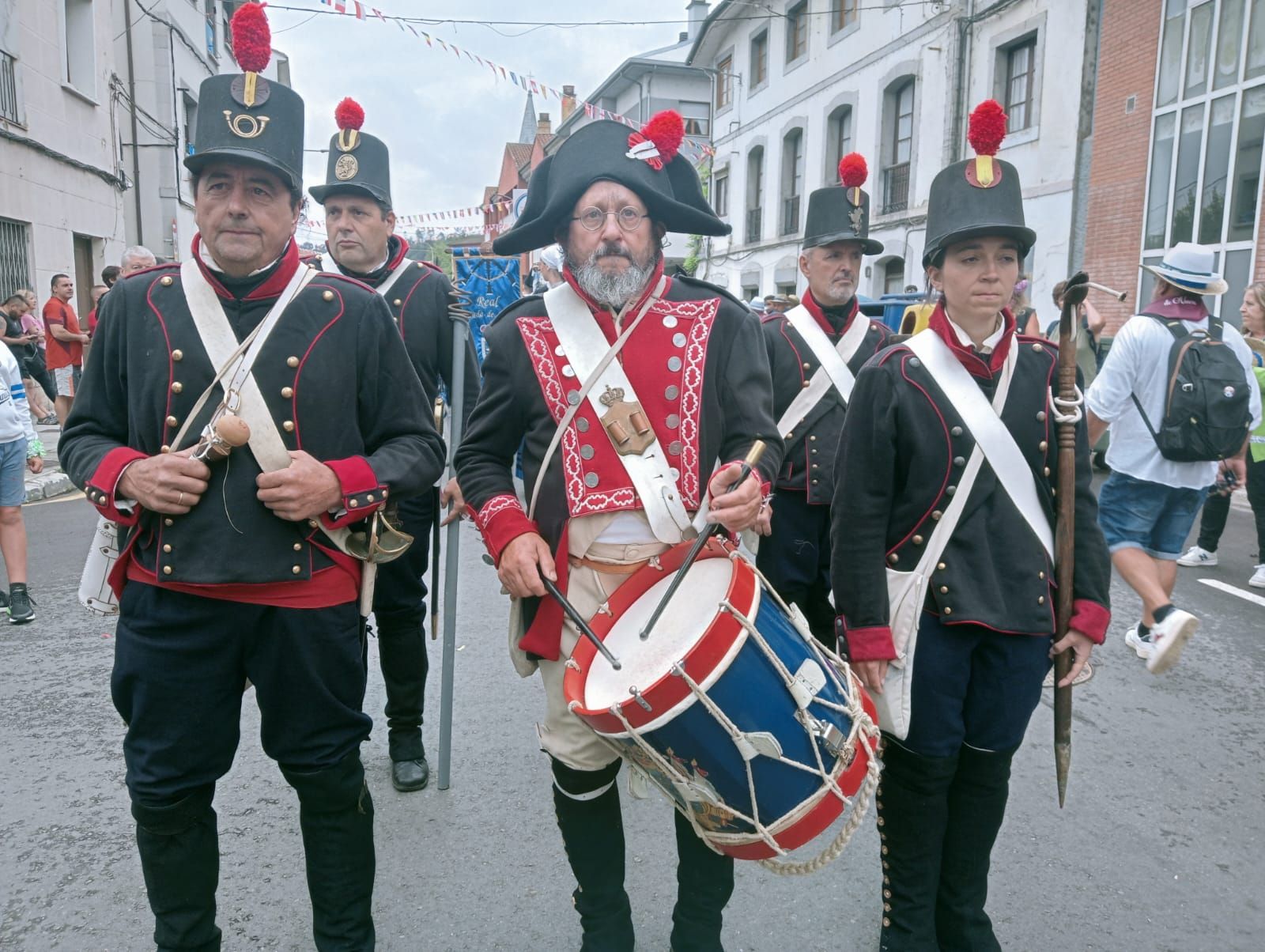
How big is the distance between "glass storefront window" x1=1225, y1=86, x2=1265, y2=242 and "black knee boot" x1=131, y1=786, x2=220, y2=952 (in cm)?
1305

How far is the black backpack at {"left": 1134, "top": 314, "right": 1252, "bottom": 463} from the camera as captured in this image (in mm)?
4918

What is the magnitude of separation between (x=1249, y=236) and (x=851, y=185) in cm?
980

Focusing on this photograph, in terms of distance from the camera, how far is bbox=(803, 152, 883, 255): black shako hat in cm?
436

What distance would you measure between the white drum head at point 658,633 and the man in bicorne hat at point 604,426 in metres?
0.15

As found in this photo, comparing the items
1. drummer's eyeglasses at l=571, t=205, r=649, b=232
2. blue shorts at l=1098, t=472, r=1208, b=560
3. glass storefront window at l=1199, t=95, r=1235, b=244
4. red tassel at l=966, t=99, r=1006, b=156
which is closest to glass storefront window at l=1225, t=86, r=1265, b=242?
glass storefront window at l=1199, t=95, r=1235, b=244

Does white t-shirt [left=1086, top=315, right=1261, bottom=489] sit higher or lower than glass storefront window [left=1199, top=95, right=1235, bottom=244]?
lower

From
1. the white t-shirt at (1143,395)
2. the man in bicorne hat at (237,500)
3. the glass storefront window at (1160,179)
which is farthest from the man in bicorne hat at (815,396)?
the glass storefront window at (1160,179)

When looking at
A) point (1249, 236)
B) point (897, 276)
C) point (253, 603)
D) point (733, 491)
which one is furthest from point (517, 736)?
point (897, 276)

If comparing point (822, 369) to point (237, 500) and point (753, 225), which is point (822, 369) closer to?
point (237, 500)

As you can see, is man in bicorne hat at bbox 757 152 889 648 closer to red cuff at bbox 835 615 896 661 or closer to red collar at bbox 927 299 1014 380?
red collar at bbox 927 299 1014 380

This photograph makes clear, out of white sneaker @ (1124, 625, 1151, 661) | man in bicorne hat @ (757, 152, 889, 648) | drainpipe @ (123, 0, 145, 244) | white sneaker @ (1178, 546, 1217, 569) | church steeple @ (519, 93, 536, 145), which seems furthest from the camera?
church steeple @ (519, 93, 536, 145)

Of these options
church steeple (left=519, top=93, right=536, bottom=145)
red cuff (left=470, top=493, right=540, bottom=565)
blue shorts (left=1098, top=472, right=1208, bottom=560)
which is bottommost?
blue shorts (left=1098, top=472, right=1208, bottom=560)

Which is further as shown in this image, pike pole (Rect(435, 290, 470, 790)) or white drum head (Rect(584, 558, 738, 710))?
pike pole (Rect(435, 290, 470, 790))

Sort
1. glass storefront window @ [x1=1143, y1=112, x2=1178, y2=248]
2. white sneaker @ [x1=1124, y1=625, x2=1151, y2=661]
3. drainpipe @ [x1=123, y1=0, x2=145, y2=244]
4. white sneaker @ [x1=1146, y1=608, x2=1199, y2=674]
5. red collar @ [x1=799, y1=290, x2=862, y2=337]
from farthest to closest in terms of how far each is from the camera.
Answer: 1. drainpipe @ [x1=123, y1=0, x2=145, y2=244]
2. glass storefront window @ [x1=1143, y1=112, x2=1178, y2=248]
3. white sneaker @ [x1=1124, y1=625, x2=1151, y2=661]
4. red collar @ [x1=799, y1=290, x2=862, y2=337]
5. white sneaker @ [x1=1146, y1=608, x2=1199, y2=674]
